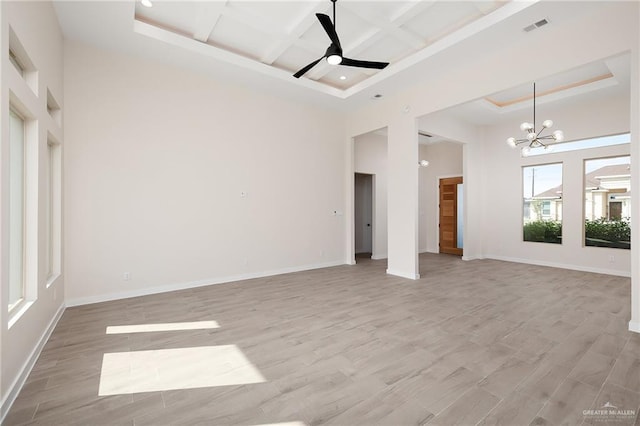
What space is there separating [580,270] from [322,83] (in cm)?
678

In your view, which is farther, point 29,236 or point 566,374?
point 29,236

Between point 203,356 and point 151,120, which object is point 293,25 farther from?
point 203,356

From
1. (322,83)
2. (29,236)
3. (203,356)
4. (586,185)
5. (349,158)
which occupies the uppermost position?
(322,83)

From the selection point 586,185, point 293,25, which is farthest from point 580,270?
point 293,25

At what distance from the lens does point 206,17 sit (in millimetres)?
3820

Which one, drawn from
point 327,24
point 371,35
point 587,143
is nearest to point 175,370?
point 327,24

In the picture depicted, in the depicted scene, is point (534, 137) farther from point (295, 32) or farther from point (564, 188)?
→ point (295, 32)

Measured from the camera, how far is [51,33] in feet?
10.7

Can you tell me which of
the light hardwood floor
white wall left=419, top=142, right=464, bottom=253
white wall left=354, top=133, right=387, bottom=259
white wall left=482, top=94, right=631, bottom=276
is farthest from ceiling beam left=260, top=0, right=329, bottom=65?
white wall left=419, top=142, right=464, bottom=253

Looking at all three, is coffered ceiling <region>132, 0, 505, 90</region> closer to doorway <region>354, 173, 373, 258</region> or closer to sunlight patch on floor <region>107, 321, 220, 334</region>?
sunlight patch on floor <region>107, 321, 220, 334</region>

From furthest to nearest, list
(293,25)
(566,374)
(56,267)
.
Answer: (293,25)
(56,267)
(566,374)

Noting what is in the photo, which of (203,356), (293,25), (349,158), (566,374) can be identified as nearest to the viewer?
(566,374)

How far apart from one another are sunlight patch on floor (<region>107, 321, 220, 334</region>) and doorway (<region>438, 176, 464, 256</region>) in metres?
7.34

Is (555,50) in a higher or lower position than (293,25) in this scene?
lower
